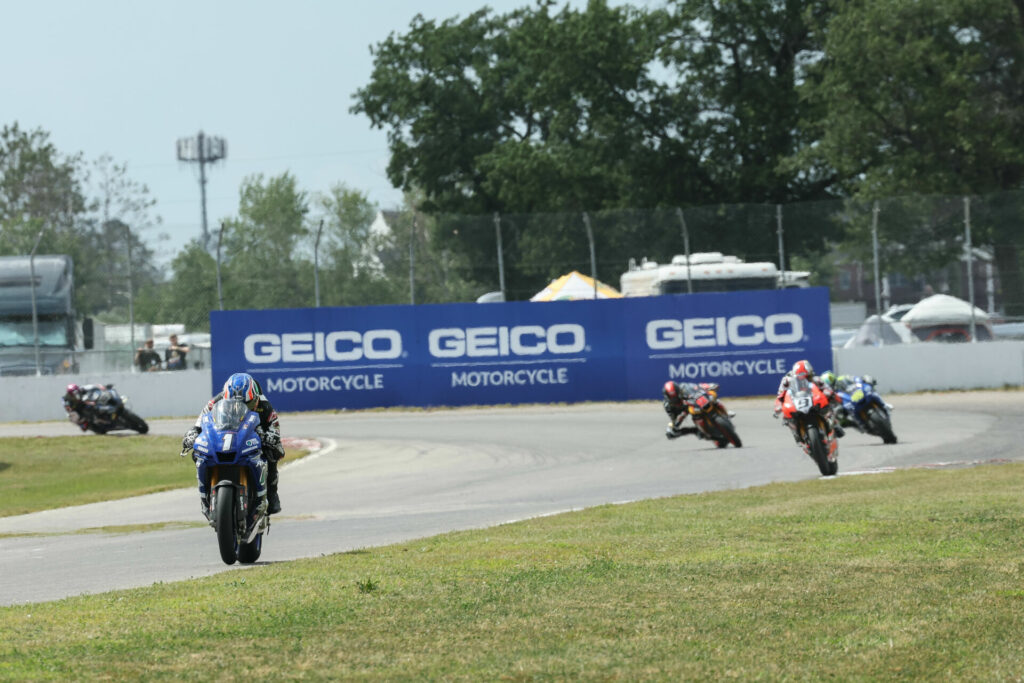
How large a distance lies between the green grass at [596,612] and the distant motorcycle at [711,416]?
8371 millimetres

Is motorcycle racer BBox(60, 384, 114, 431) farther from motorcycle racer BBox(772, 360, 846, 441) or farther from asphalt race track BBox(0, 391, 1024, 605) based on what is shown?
motorcycle racer BBox(772, 360, 846, 441)

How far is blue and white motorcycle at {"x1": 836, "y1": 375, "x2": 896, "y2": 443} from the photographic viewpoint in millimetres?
18500

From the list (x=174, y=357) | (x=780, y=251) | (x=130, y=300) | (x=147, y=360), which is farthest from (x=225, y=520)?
(x=174, y=357)

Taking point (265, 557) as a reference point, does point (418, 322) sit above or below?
above

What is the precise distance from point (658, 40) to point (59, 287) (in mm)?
25240

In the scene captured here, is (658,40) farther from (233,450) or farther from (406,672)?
(406,672)

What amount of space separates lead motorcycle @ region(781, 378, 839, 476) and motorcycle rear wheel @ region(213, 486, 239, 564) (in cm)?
731

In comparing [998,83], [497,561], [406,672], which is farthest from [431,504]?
[998,83]

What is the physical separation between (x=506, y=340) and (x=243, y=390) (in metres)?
21.1

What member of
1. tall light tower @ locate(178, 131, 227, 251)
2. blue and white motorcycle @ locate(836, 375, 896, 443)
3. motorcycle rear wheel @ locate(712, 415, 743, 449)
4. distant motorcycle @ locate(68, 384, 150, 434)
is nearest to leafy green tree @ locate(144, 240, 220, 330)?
distant motorcycle @ locate(68, 384, 150, 434)

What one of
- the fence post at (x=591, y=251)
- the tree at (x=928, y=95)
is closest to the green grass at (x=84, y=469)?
the fence post at (x=591, y=251)

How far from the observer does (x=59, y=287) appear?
104 feet

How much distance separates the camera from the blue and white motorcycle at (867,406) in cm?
1850

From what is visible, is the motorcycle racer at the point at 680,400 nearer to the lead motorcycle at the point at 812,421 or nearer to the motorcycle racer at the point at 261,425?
the lead motorcycle at the point at 812,421
